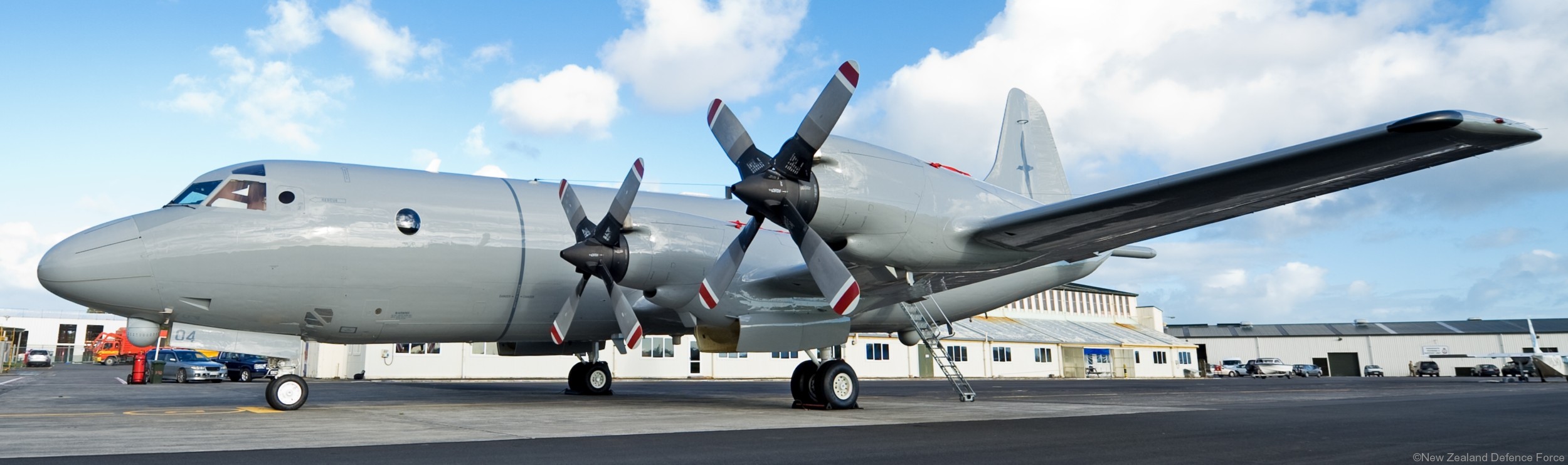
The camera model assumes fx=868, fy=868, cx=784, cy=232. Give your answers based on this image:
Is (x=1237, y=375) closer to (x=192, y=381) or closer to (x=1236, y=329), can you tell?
(x=1236, y=329)

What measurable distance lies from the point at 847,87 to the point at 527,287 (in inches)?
257

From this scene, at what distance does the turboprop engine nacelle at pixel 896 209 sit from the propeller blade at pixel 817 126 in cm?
21

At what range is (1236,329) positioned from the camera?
77188 millimetres

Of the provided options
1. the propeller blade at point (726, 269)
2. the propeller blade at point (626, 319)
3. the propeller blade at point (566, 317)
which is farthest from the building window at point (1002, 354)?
the propeller blade at point (726, 269)

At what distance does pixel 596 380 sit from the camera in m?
18.7

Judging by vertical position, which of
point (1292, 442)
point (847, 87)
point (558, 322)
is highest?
point (847, 87)

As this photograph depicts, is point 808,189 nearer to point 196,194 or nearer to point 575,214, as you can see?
point 575,214

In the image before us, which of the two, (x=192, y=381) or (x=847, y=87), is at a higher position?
(x=847, y=87)

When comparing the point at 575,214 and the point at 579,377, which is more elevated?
the point at 575,214

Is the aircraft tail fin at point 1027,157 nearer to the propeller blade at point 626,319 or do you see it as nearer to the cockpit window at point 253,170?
the propeller blade at point 626,319

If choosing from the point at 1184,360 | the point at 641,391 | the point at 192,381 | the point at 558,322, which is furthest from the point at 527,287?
the point at 1184,360

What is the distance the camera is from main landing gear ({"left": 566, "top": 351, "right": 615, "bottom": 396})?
731 inches

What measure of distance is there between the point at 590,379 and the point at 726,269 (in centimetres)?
901

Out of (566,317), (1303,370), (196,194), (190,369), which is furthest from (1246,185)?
(1303,370)
